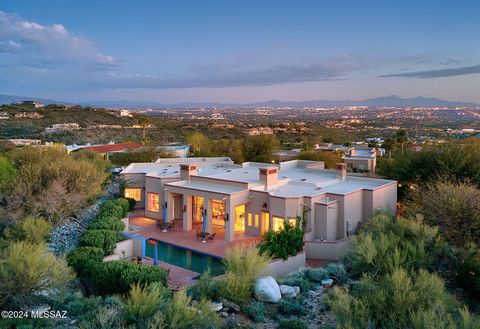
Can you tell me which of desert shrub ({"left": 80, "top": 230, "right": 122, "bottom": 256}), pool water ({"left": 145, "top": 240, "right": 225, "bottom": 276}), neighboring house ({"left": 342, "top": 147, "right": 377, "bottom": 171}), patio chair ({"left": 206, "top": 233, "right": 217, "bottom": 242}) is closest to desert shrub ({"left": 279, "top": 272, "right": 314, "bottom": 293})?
pool water ({"left": 145, "top": 240, "right": 225, "bottom": 276})

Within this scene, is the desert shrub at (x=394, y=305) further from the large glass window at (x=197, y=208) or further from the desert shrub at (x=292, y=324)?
the large glass window at (x=197, y=208)

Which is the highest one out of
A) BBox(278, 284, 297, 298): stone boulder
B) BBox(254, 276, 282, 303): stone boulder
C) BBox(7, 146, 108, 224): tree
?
BBox(7, 146, 108, 224): tree

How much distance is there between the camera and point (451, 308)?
10961 millimetres

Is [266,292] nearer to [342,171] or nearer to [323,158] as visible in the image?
[342,171]

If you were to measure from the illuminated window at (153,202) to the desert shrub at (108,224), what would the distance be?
4817mm

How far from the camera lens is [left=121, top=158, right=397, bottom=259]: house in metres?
19.5

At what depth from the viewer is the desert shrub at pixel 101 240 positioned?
1688 cm

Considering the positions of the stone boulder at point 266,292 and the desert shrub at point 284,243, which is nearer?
the stone boulder at point 266,292

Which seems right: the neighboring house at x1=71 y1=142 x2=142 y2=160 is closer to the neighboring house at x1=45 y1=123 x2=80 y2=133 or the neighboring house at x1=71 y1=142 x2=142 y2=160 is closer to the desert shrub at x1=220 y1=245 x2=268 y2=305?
the neighboring house at x1=45 y1=123 x2=80 y2=133

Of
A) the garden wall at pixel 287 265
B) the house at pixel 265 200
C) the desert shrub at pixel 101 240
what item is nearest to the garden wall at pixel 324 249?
the house at pixel 265 200

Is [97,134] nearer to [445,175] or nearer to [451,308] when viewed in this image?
[445,175]

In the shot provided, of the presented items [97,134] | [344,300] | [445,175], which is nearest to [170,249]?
[344,300]

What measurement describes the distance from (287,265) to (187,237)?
623cm

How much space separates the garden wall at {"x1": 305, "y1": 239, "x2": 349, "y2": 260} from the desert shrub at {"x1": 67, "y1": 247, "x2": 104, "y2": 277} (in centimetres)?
842
